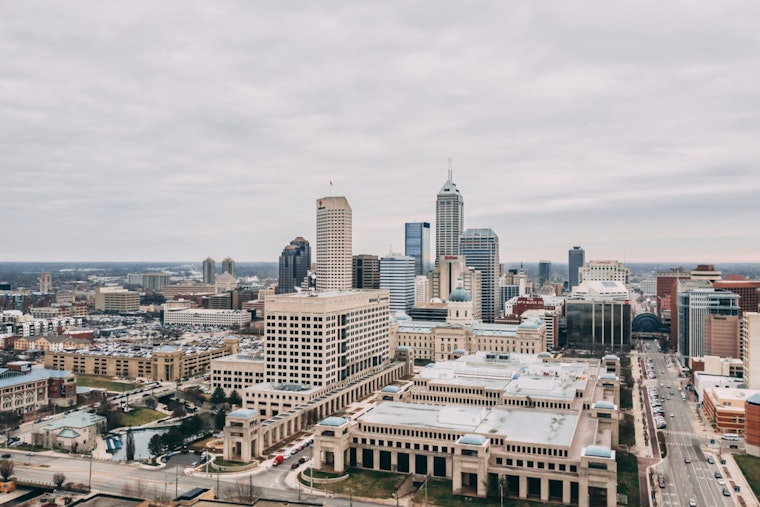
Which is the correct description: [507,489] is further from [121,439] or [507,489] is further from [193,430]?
[121,439]

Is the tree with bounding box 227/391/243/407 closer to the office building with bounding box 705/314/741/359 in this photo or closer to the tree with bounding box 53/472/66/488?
the tree with bounding box 53/472/66/488

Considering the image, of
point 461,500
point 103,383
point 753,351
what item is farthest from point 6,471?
A: point 753,351

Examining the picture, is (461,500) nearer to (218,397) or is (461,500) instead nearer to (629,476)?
(629,476)

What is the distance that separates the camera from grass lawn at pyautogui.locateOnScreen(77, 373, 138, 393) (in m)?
164

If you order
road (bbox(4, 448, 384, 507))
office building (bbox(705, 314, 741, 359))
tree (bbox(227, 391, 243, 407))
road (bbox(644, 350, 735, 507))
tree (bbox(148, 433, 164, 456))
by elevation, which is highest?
office building (bbox(705, 314, 741, 359))

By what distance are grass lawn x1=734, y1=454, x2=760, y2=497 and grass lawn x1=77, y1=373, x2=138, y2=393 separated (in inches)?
5158

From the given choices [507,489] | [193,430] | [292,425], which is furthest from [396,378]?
[507,489]

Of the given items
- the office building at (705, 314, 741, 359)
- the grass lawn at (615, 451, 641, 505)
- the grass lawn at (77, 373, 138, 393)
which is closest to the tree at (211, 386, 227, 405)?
the grass lawn at (77, 373, 138, 393)

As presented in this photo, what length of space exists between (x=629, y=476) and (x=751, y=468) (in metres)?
21.4

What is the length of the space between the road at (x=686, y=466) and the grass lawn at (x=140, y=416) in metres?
93.4

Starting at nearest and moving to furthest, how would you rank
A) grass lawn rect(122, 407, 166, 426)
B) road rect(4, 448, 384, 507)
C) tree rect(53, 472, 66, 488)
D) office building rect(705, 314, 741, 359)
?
road rect(4, 448, 384, 507) → tree rect(53, 472, 66, 488) → grass lawn rect(122, 407, 166, 426) → office building rect(705, 314, 741, 359)

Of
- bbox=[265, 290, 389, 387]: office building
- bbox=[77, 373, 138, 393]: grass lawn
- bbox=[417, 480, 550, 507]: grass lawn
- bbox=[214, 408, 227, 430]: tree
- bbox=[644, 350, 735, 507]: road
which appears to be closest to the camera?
bbox=[417, 480, 550, 507]: grass lawn

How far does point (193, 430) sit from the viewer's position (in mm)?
111438

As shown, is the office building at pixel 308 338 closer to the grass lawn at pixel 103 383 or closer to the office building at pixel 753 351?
the grass lawn at pixel 103 383
